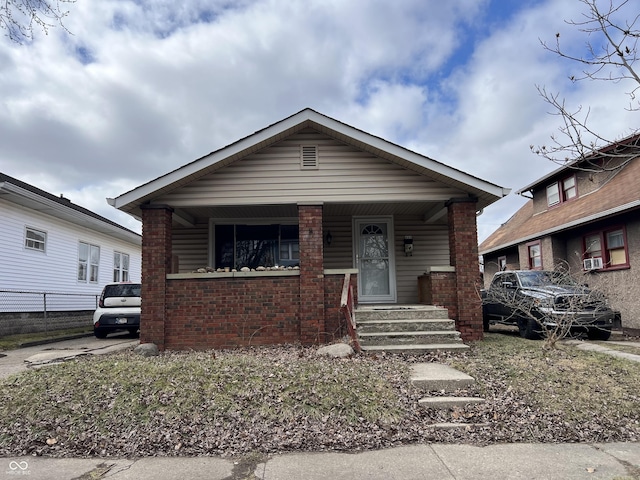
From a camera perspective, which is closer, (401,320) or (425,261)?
(401,320)

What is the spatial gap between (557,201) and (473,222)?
1039cm

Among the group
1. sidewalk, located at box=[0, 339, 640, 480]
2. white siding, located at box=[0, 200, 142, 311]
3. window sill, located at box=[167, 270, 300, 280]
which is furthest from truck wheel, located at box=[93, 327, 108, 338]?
sidewalk, located at box=[0, 339, 640, 480]

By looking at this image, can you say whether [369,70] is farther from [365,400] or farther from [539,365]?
[365,400]

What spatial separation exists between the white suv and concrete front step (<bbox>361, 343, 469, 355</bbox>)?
760 centimetres

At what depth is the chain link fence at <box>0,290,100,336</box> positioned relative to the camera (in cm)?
1291

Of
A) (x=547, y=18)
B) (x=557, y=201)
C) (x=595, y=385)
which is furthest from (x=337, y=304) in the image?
(x=557, y=201)

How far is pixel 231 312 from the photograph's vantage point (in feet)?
29.5

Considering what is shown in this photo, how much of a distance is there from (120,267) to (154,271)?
13.1 metres

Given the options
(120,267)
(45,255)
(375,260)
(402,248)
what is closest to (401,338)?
(375,260)

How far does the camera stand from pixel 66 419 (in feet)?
15.9

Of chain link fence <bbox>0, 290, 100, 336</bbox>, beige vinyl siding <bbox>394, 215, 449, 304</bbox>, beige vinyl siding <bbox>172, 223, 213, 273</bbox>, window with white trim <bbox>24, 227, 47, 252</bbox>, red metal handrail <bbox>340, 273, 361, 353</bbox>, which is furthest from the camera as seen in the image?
window with white trim <bbox>24, 227, 47, 252</bbox>

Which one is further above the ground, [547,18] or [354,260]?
[547,18]

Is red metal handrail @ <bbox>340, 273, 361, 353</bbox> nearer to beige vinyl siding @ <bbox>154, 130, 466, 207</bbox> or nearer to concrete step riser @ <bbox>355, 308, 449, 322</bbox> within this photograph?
concrete step riser @ <bbox>355, 308, 449, 322</bbox>

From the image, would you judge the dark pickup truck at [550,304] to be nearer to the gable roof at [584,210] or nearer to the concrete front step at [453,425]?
the gable roof at [584,210]
